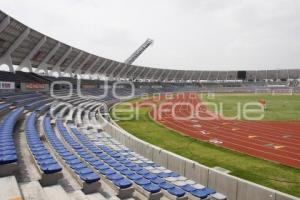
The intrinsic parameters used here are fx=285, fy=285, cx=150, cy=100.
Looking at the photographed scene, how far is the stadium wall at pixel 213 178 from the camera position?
999 centimetres

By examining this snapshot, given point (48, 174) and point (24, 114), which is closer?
point (48, 174)

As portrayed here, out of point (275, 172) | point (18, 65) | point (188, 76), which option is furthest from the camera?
point (188, 76)

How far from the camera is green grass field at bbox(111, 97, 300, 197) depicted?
12539mm

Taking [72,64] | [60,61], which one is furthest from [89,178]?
[72,64]

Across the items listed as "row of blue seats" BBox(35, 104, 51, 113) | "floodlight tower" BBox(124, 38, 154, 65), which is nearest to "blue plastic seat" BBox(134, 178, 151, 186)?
"row of blue seats" BBox(35, 104, 51, 113)

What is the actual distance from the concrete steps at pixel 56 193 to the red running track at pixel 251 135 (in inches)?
467

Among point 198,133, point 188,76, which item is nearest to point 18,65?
point 198,133

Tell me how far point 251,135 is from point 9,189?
748 inches

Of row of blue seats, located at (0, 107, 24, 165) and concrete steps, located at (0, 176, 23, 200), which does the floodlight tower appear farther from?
concrete steps, located at (0, 176, 23, 200)

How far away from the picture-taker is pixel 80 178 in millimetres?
9703

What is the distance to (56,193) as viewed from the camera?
8391 mm

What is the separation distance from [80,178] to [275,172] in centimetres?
933

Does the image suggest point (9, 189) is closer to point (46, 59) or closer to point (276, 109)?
point (276, 109)

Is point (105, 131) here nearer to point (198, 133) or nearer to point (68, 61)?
point (198, 133)
